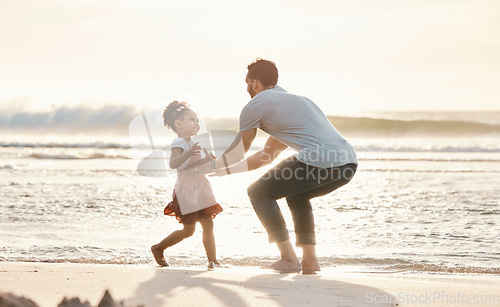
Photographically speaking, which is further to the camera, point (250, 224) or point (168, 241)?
point (250, 224)

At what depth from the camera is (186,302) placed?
3062mm

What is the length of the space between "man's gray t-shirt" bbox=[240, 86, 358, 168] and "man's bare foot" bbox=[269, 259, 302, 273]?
708 mm

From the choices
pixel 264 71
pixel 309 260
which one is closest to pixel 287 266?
pixel 309 260

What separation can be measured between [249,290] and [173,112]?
1.83 meters

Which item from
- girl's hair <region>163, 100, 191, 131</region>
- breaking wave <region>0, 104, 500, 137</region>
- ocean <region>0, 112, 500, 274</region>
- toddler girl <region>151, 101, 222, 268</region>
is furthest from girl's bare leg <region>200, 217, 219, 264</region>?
breaking wave <region>0, 104, 500, 137</region>

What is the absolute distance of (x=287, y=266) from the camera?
4.19m

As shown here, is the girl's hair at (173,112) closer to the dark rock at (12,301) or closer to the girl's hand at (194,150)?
the girl's hand at (194,150)

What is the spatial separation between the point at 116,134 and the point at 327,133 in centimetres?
3556

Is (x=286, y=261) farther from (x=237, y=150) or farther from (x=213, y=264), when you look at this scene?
(x=237, y=150)

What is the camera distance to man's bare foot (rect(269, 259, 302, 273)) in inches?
164

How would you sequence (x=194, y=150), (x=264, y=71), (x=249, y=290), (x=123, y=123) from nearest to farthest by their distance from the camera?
(x=249, y=290) < (x=264, y=71) < (x=194, y=150) < (x=123, y=123)

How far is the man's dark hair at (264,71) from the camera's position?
4301mm

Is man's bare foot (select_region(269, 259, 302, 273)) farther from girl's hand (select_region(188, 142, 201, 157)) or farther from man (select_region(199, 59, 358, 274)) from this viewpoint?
girl's hand (select_region(188, 142, 201, 157))

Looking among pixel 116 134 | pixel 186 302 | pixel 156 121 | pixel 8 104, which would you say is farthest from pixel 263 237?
pixel 8 104
